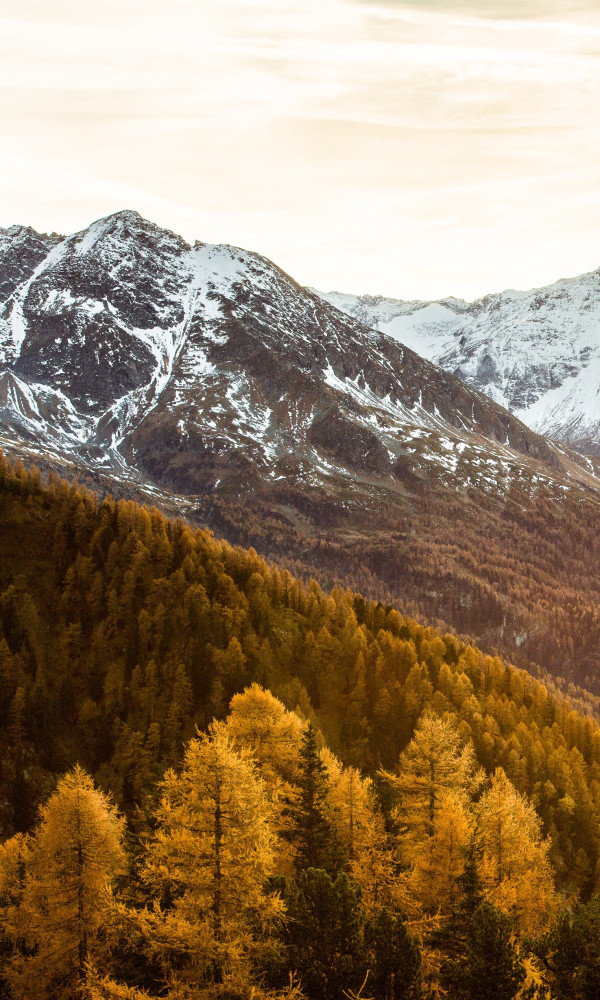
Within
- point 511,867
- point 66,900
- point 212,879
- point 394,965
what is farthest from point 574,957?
point 66,900

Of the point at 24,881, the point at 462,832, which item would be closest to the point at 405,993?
the point at 462,832

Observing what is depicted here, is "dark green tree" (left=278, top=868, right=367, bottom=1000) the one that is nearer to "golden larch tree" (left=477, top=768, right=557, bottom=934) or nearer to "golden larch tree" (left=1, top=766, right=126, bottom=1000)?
"golden larch tree" (left=1, top=766, right=126, bottom=1000)

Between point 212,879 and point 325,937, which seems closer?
point 325,937

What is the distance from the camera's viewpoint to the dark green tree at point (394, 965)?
32.2 metres

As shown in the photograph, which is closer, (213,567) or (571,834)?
(571,834)

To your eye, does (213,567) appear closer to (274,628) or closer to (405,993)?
(274,628)

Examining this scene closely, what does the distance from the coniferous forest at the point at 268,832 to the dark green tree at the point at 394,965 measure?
8cm

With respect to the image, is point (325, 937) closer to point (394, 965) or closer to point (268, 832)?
point (394, 965)

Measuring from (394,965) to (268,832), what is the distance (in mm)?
9099

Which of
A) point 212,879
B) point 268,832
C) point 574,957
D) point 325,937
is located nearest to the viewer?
point 325,937

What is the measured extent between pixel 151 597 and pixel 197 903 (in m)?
106

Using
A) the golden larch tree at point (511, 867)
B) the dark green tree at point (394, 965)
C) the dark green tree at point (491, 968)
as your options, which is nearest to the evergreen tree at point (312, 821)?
the golden larch tree at point (511, 867)

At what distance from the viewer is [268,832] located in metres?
39.2

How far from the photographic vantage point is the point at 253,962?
1374 inches
